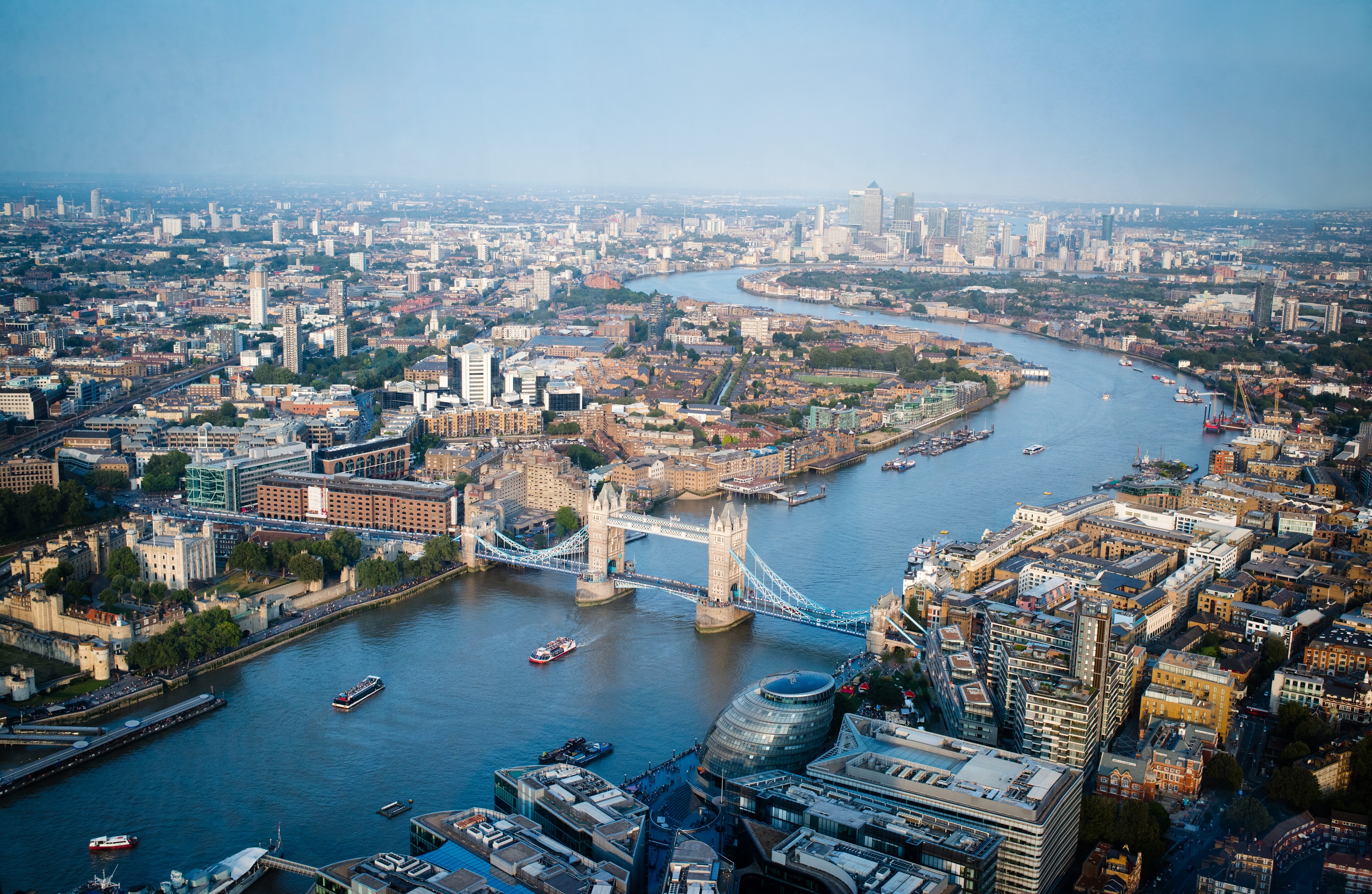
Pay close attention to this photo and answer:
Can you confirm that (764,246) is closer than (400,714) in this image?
No

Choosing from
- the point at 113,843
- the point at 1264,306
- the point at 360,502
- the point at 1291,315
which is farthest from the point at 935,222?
the point at 113,843

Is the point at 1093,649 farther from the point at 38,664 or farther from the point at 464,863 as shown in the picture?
the point at 38,664

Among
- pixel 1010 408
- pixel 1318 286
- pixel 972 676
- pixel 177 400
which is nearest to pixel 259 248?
pixel 177 400

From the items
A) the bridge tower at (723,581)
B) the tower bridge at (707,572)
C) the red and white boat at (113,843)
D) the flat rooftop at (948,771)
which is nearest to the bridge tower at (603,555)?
the tower bridge at (707,572)

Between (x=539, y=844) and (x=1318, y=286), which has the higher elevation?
(x=1318, y=286)

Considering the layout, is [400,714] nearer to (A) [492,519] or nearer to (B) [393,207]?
(A) [492,519]
